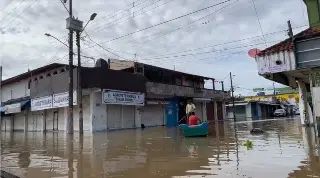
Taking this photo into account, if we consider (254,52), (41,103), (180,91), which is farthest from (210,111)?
(254,52)

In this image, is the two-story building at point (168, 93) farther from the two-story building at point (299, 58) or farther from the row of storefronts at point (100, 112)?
the two-story building at point (299, 58)

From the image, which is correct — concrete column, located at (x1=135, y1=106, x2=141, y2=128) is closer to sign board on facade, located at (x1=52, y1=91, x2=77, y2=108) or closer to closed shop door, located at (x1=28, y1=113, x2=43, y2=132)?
sign board on facade, located at (x1=52, y1=91, x2=77, y2=108)

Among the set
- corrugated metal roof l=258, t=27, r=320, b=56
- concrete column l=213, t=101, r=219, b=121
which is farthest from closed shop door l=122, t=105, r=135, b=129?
corrugated metal roof l=258, t=27, r=320, b=56

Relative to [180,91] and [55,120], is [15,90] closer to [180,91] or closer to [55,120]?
[55,120]

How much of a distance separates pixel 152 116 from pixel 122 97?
6928 mm

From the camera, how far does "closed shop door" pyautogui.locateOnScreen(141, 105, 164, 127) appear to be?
33.5 m

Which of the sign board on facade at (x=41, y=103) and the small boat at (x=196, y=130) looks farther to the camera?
the sign board on facade at (x=41, y=103)

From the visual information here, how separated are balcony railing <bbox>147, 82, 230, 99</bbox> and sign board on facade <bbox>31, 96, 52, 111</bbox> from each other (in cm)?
972

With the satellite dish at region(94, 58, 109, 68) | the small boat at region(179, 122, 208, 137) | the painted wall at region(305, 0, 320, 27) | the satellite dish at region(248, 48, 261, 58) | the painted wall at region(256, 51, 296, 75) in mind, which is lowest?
the small boat at region(179, 122, 208, 137)

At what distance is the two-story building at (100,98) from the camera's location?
27.5 meters

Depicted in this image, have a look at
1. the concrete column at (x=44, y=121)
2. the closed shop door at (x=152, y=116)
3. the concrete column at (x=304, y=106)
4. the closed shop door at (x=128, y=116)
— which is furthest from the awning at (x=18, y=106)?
the concrete column at (x=304, y=106)

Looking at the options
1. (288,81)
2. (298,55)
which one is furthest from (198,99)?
(298,55)

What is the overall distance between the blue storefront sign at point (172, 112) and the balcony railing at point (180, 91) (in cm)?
163

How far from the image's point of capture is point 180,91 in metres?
36.3
